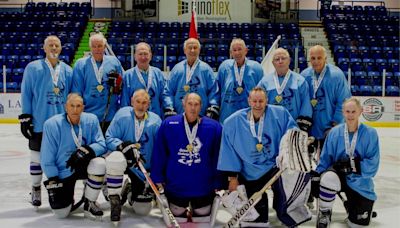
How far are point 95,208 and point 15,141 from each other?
17.6 ft

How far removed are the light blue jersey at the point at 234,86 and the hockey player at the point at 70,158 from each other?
4.21 feet

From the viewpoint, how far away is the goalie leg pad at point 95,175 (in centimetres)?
407

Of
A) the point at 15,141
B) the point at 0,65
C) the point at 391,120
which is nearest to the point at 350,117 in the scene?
the point at 15,141

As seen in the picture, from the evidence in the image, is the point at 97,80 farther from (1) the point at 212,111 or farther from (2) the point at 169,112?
(1) the point at 212,111

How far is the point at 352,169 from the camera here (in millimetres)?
3959

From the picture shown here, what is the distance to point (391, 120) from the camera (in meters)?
11.5

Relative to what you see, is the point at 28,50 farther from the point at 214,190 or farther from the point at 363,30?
the point at 214,190

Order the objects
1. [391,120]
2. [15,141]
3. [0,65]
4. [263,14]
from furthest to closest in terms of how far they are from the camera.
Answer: [263,14]
[0,65]
[391,120]
[15,141]

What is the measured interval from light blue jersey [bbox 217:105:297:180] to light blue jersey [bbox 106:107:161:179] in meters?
0.66

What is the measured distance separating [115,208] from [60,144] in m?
0.67

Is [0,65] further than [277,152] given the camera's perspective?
Yes

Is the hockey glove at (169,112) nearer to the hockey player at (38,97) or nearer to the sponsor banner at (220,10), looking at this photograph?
the hockey player at (38,97)

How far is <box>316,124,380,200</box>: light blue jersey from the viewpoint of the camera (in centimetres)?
394

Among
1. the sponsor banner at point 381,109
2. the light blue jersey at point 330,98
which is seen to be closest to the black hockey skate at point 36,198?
the light blue jersey at point 330,98
